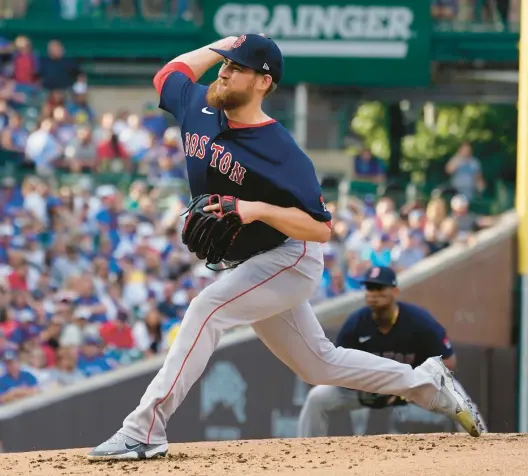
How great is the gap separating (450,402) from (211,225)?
1703 millimetres

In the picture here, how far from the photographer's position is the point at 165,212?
13008mm

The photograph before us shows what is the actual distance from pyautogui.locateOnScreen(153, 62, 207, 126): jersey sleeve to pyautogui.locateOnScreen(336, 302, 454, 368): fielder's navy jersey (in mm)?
2750

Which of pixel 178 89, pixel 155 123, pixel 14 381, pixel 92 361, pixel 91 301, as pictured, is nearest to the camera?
pixel 178 89

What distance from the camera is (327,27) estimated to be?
49.2 ft

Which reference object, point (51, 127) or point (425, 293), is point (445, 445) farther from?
point (51, 127)

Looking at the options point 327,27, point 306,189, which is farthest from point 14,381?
point 327,27

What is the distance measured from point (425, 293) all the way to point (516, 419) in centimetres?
133

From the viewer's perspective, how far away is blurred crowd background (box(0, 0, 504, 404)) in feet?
36.1

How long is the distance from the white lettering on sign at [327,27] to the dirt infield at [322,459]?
9266 millimetres

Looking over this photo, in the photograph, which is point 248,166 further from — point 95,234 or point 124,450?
point 95,234

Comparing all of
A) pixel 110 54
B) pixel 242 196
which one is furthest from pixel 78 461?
pixel 110 54

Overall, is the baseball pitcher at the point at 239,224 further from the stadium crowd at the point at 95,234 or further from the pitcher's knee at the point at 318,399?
the stadium crowd at the point at 95,234

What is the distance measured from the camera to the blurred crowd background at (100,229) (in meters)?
11.0

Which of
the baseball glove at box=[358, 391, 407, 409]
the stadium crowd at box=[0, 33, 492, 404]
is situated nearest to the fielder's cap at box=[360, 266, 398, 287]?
the baseball glove at box=[358, 391, 407, 409]
